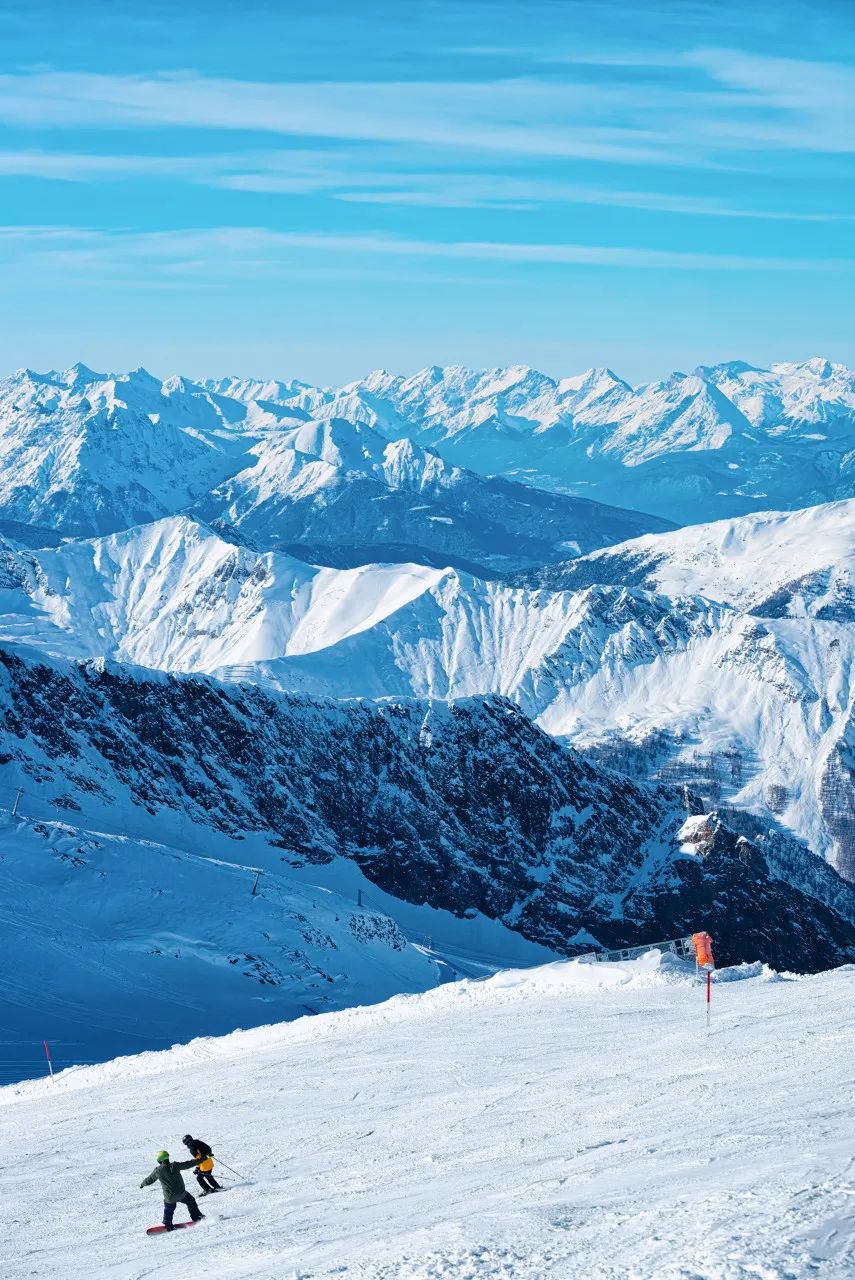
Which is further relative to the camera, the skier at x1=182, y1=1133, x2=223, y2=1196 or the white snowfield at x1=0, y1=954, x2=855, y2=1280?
the skier at x1=182, y1=1133, x2=223, y2=1196

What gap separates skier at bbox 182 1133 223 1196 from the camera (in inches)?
985

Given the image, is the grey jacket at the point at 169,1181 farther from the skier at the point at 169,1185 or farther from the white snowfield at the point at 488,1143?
the white snowfield at the point at 488,1143

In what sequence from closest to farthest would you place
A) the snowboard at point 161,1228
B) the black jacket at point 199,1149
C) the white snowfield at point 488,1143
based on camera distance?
the white snowfield at point 488,1143, the snowboard at point 161,1228, the black jacket at point 199,1149

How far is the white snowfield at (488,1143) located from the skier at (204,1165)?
1.61 feet

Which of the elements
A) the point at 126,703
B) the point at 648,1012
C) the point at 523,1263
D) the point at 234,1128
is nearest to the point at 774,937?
the point at 126,703

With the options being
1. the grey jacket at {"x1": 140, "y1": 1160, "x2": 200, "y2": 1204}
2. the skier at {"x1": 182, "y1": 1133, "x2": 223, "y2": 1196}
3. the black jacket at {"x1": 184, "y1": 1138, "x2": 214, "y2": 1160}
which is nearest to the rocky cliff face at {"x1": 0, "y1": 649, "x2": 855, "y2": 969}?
the skier at {"x1": 182, "y1": 1133, "x2": 223, "y2": 1196}

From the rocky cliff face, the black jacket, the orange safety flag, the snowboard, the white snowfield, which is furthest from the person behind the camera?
the rocky cliff face

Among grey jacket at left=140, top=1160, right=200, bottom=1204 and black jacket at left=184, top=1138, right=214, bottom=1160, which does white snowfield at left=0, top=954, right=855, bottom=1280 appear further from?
black jacket at left=184, top=1138, right=214, bottom=1160

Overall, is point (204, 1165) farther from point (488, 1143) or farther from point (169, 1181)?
point (488, 1143)

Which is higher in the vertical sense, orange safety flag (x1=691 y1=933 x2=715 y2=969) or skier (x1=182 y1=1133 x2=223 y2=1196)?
orange safety flag (x1=691 y1=933 x2=715 y2=969)

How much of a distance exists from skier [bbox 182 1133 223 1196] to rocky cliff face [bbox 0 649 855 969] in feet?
306

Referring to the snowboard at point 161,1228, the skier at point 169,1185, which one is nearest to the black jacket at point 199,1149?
the skier at point 169,1185

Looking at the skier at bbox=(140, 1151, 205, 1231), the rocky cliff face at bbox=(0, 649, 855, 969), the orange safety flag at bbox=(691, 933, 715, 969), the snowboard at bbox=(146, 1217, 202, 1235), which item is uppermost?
the rocky cliff face at bbox=(0, 649, 855, 969)

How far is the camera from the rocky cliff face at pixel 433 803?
13062 cm
